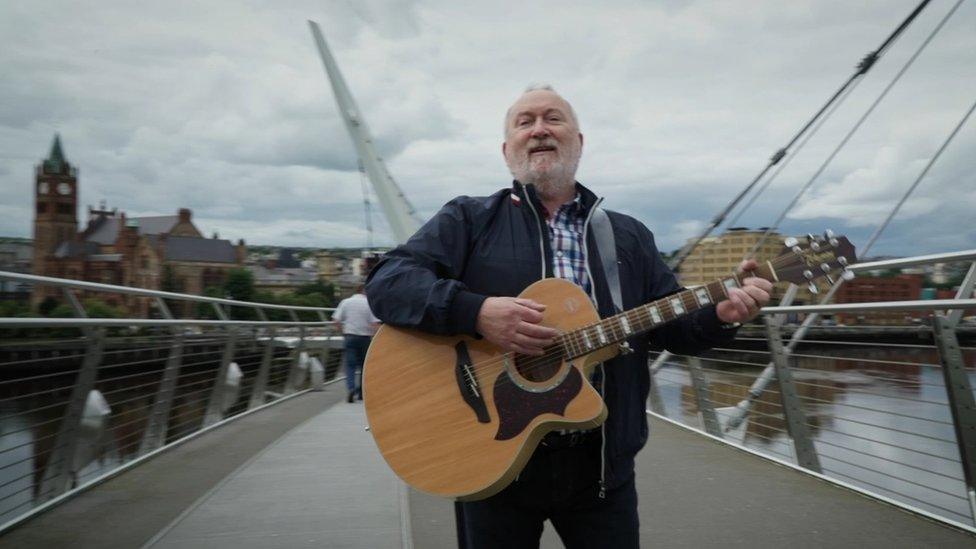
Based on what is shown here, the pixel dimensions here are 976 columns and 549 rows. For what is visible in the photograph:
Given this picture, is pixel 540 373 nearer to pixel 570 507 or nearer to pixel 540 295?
pixel 540 295

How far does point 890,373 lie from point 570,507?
2.38 m

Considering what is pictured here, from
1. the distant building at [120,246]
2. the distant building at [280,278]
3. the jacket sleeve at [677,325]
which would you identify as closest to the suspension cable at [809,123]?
the jacket sleeve at [677,325]

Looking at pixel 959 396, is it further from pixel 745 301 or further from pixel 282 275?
pixel 282 275

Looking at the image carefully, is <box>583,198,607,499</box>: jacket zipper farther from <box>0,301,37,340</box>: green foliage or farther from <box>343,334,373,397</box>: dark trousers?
<box>343,334,373,397</box>: dark trousers

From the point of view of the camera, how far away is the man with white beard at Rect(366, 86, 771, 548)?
1.94 meters

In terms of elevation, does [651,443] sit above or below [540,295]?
below

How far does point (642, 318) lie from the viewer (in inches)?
79.7

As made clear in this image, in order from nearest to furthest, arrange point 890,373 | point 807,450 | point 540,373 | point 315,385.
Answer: point 540,373, point 890,373, point 807,450, point 315,385

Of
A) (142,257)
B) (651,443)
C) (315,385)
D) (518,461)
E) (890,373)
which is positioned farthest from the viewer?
(142,257)

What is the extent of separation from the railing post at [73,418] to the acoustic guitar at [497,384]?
276 centimetres

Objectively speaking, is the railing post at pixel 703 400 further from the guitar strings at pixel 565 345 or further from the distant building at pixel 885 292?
the guitar strings at pixel 565 345

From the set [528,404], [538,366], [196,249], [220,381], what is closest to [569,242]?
[538,366]

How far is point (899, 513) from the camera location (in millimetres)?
3795

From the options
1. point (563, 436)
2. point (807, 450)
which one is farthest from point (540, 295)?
point (807, 450)
